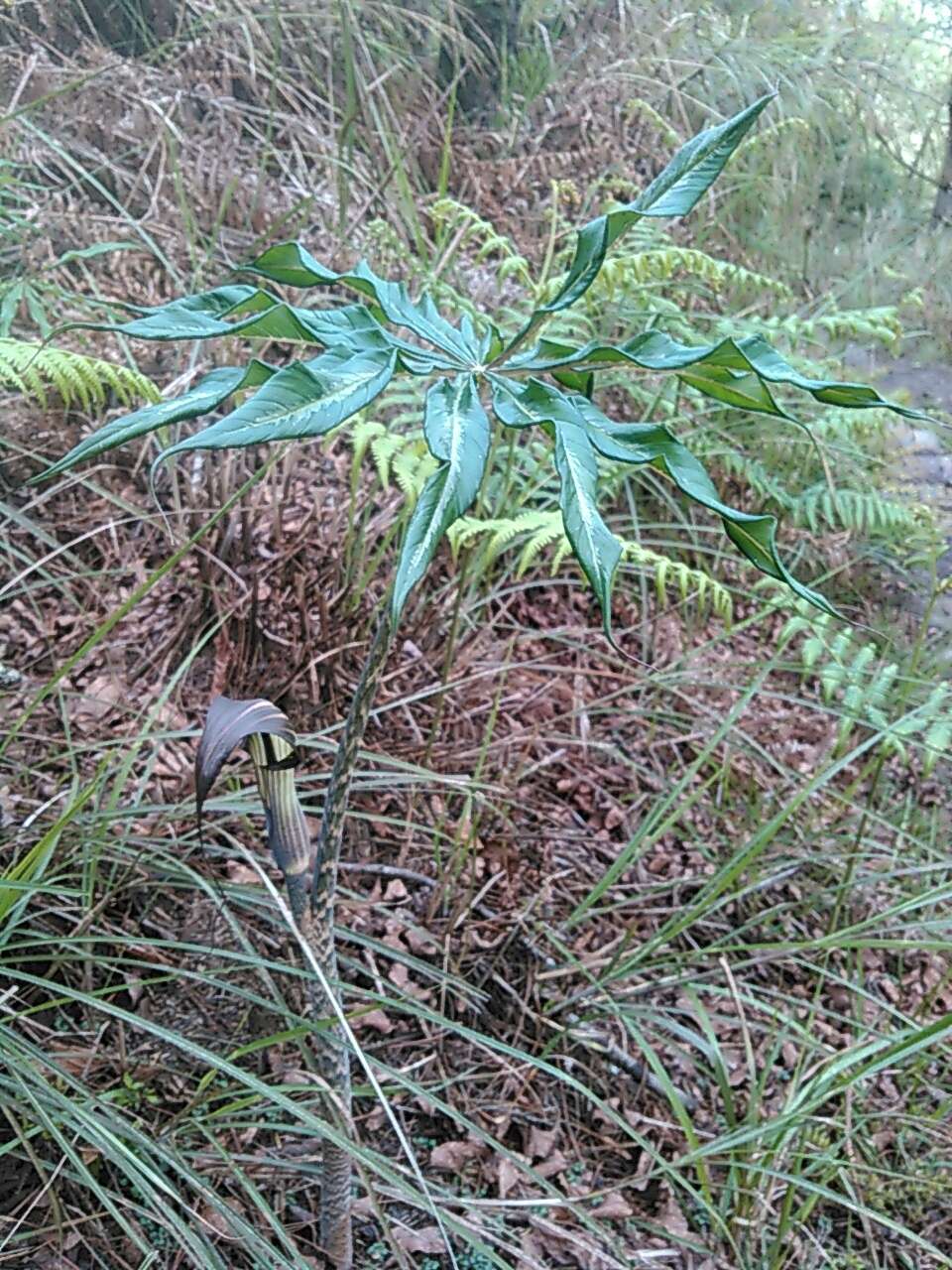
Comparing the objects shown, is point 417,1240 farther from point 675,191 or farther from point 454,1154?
point 675,191

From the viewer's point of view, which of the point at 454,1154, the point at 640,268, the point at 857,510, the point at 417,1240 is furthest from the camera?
the point at 857,510

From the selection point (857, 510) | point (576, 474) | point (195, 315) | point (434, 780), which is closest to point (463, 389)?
point (576, 474)

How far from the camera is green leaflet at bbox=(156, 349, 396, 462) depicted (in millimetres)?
556

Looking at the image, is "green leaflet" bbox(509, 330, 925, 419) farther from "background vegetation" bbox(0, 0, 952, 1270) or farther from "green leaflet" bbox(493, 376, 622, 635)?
"background vegetation" bbox(0, 0, 952, 1270)

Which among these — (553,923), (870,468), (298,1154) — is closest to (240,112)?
(870,468)

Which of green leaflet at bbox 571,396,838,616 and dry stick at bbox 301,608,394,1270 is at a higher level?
green leaflet at bbox 571,396,838,616

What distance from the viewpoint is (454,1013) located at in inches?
54.7

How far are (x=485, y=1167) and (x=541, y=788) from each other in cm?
68

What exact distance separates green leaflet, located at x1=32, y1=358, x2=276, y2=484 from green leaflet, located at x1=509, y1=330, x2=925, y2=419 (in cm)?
20

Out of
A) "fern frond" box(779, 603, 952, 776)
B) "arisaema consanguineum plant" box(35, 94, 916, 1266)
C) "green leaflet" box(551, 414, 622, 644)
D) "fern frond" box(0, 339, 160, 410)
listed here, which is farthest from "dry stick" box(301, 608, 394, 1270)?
"fern frond" box(779, 603, 952, 776)

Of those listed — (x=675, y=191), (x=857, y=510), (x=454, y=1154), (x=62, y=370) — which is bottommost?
(x=454, y=1154)

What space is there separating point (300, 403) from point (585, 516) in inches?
7.7

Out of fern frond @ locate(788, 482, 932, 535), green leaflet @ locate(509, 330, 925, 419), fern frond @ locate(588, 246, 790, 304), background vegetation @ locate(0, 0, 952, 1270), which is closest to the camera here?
green leaflet @ locate(509, 330, 925, 419)

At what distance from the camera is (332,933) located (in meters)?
0.93
